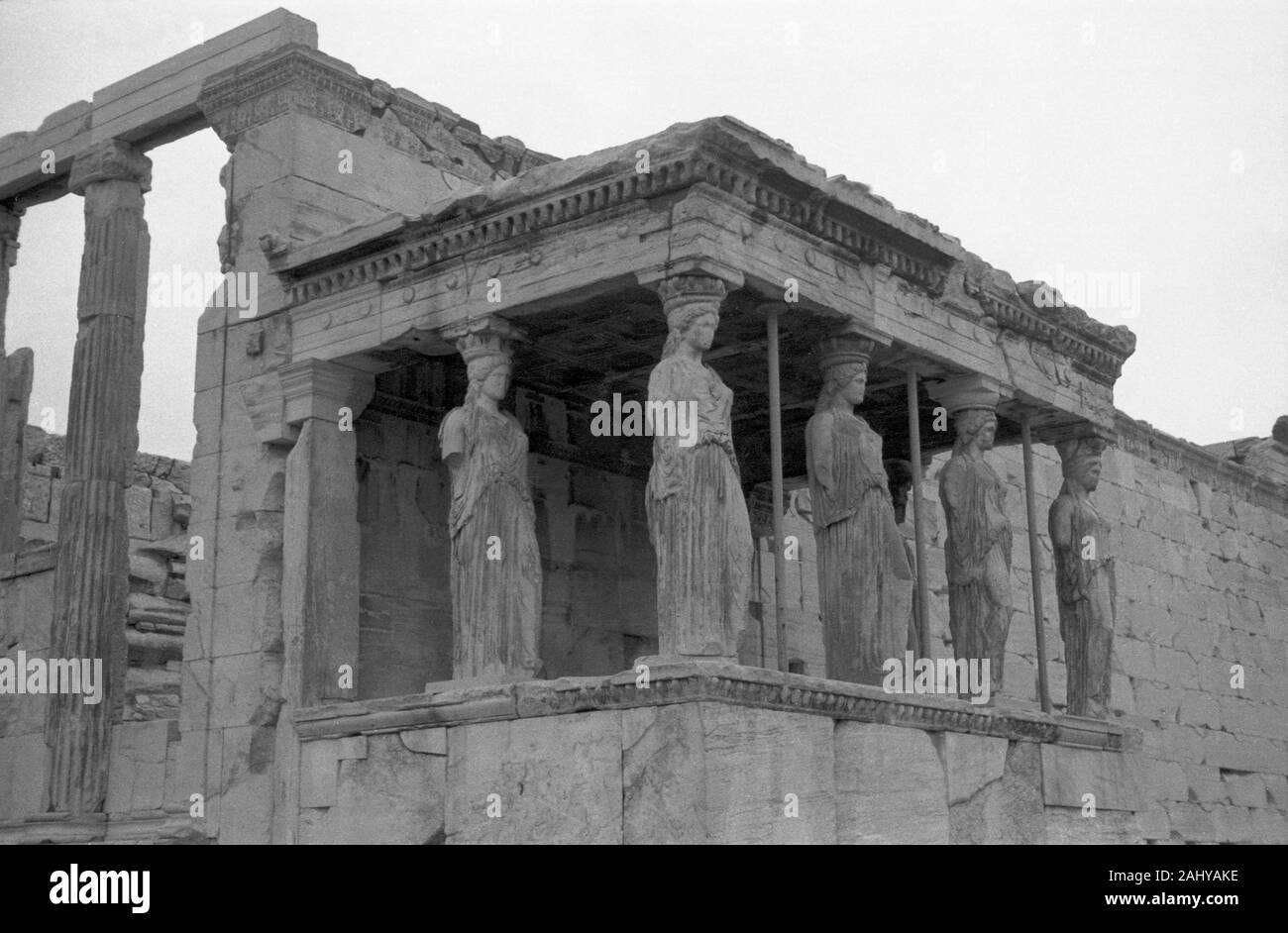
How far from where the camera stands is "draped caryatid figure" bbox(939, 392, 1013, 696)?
9.98 meters

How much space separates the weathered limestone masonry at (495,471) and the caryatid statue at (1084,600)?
23 cm

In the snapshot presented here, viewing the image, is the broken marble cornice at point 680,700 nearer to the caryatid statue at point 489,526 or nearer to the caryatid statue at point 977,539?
the caryatid statue at point 489,526

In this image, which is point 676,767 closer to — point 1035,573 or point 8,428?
point 1035,573

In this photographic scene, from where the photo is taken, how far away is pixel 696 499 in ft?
26.1

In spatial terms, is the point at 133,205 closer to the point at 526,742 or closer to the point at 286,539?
the point at 286,539

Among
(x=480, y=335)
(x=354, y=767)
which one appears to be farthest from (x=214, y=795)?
(x=480, y=335)

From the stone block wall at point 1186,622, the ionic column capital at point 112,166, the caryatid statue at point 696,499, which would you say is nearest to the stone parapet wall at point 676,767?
the caryatid statue at point 696,499

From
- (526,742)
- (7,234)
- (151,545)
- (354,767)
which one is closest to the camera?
(526,742)

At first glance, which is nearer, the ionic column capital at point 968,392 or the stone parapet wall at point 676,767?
the stone parapet wall at point 676,767

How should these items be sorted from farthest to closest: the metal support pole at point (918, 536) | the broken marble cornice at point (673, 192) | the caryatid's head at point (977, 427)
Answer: the caryatid's head at point (977, 427)
the metal support pole at point (918, 536)
the broken marble cornice at point (673, 192)

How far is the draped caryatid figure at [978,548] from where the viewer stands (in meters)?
9.98

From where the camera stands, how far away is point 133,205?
11.7m

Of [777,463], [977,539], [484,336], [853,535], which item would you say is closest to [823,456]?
[853,535]

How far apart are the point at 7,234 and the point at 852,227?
6.83 meters
